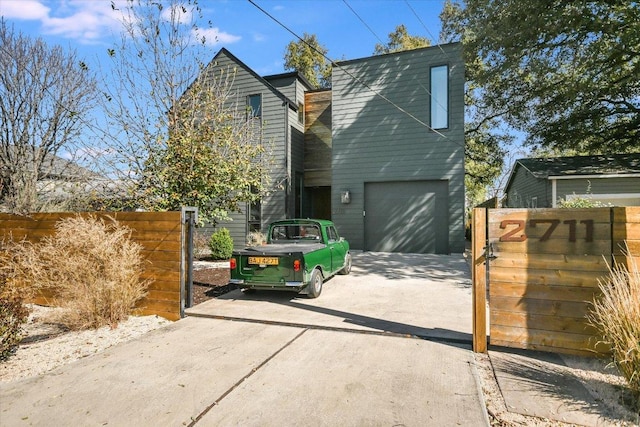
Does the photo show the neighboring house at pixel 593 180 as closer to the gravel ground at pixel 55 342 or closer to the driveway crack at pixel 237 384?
the driveway crack at pixel 237 384

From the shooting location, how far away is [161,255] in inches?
198

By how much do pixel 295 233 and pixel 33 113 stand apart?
8698 millimetres

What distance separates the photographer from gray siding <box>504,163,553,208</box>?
13.1 m

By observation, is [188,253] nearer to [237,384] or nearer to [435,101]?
[237,384]

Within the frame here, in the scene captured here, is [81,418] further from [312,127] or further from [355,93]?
[312,127]

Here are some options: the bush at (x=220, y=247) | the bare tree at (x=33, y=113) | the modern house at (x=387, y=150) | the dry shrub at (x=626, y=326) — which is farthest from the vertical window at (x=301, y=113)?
the dry shrub at (x=626, y=326)

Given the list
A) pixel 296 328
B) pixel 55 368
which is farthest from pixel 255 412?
pixel 55 368

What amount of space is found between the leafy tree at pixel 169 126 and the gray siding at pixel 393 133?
6312mm

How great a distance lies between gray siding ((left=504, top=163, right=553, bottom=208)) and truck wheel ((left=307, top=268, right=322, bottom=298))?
10.5 meters

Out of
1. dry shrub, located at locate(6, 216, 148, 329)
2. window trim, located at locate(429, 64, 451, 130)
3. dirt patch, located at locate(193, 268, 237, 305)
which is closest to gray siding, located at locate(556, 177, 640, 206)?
window trim, located at locate(429, 64, 451, 130)

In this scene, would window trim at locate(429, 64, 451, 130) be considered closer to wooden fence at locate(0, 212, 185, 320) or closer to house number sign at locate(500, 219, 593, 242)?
house number sign at locate(500, 219, 593, 242)

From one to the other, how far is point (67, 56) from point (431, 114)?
1176 centimetres

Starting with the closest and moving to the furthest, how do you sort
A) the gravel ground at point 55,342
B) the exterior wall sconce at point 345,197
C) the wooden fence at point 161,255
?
the gravel ground at point 55,342, the wooden fence at point 161,255, the exterior wall sconce at point 345,197

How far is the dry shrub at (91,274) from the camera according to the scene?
441 centimetres
